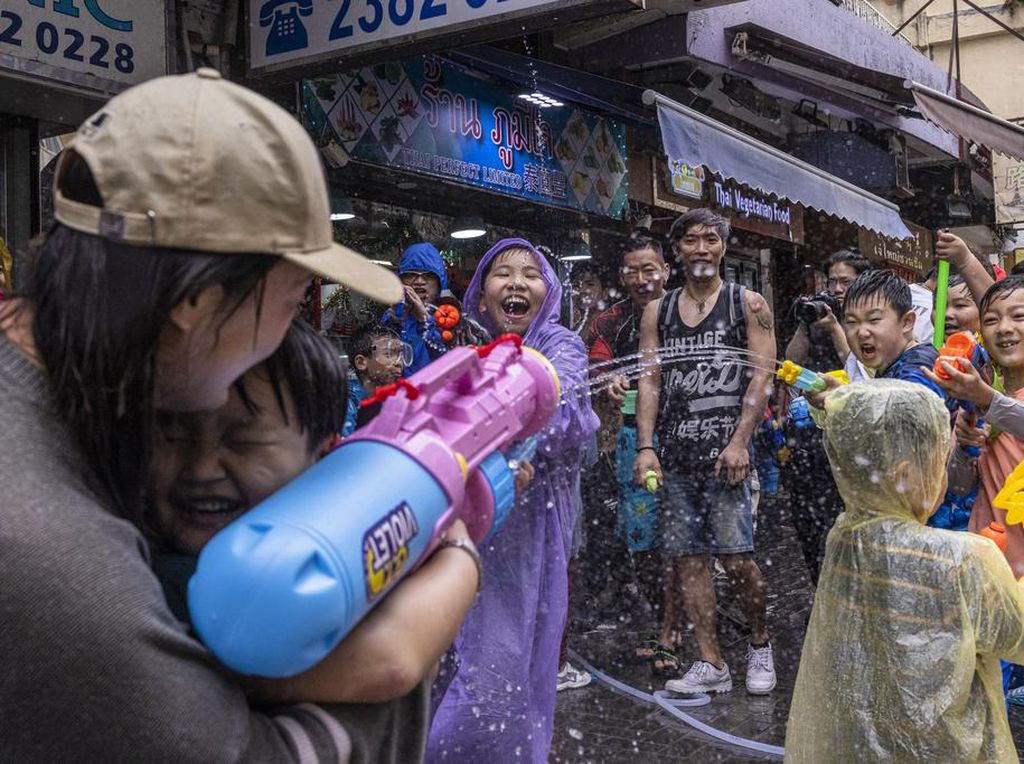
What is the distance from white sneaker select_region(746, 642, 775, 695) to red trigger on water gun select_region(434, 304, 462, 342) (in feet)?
6.55

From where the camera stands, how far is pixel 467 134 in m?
7.39

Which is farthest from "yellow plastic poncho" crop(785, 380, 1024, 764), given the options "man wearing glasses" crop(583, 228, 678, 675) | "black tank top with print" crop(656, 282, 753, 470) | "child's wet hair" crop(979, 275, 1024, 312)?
"man wearing glasses" crop(583, 228, 678, 675)

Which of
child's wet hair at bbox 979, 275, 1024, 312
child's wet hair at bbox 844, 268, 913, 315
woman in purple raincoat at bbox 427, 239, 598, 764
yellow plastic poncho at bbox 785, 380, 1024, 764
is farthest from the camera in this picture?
child's wet hair at bbox 844, 268, 913, 315

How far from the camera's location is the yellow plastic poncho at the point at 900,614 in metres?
2.56

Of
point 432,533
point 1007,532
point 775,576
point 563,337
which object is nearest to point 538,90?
point 775,576

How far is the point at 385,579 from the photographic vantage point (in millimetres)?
1077

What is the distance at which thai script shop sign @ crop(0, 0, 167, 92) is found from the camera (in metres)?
4.50

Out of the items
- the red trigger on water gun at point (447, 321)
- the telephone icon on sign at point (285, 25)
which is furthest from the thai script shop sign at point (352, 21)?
the red trigger on water gun at point (447, 321)

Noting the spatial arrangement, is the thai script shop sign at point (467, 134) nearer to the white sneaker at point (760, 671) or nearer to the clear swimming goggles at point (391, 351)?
the clear swimming goggles at point (391, 351)

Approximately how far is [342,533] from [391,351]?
12.6ft

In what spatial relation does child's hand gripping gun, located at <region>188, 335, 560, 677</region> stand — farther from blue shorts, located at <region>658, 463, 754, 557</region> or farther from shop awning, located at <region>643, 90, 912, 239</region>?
shop awning, located at <region>643, 90, 912, 239</region>

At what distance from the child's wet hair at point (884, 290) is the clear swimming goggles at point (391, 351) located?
193cm

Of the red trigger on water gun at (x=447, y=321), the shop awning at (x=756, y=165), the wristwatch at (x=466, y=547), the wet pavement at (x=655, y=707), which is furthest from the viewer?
the shop awning at (x=756, y=165)

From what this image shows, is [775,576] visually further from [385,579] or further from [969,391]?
[385,579]
